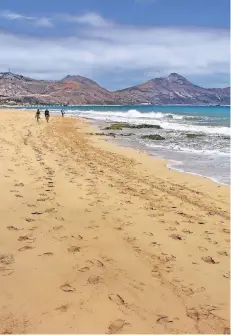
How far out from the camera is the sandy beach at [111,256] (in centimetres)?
407

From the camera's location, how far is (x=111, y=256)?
5.64 meters

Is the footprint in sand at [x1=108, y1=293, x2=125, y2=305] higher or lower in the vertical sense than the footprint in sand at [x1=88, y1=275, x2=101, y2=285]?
lower

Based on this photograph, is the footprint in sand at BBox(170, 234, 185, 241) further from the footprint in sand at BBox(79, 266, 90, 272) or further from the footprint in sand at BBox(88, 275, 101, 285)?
the footprint in sand at BBox(88, 275, 101, 285)

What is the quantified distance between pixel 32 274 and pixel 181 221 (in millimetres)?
3505

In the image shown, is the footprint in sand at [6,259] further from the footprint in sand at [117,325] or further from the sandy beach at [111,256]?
the footprint in sand at [117,325]

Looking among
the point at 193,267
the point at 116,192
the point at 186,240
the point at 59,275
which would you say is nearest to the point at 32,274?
the point at 59,275

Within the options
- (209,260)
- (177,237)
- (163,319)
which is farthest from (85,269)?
(177,237)

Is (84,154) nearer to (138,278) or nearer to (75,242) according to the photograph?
(75,242)

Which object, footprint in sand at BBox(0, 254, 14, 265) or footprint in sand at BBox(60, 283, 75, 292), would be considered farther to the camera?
footprint in sand at BBox(0, 254, 14, 265)

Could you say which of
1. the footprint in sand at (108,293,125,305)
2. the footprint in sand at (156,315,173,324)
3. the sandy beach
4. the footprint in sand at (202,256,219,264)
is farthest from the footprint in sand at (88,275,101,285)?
the footprint in sand at (202,256,219,264)

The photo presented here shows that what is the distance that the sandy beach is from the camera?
13.4 ft

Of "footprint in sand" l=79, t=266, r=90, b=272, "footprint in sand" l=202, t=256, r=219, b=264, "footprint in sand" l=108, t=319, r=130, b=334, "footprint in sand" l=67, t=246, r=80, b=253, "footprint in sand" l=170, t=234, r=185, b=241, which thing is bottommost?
"footprint in sand" l=202, t=256, r=219, b=264

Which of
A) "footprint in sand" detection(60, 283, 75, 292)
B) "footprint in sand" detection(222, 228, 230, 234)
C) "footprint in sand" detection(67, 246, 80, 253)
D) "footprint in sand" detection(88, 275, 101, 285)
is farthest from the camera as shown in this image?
"footprint in sand" detection(222, 228, 230, 234)

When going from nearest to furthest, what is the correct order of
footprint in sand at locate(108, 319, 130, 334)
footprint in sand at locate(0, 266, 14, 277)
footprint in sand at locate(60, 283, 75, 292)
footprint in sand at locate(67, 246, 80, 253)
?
footprint in sand at locate(108, 319, 130, 334)
footprint in sand at locate(60, 283, 75, 292)
footprint in sand at locate(0, 266, 14, 277)
footprint in sand at locate(67, 246, 80, 253)
